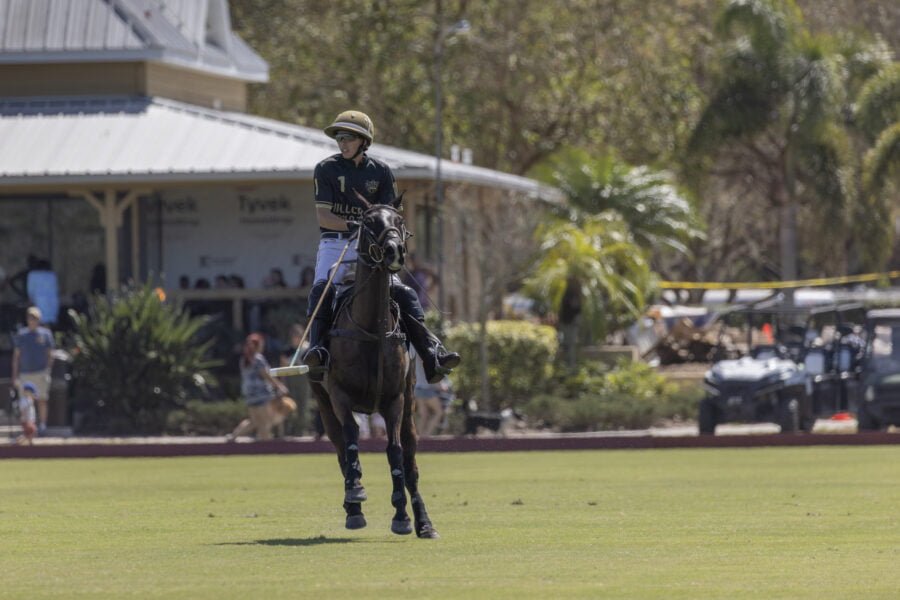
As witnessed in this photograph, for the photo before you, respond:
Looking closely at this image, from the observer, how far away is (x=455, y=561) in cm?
1014

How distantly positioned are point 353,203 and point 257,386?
13209mm

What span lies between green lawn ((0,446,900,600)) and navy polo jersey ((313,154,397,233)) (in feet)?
7.00

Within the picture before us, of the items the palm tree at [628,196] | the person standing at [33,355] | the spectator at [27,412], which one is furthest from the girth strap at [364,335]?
the palm tree at [628,196]

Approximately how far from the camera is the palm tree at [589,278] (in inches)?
1335

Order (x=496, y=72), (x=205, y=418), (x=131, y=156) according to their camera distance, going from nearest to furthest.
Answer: (x=205, y=418), (x=131, y=156), (x=496, y=72)

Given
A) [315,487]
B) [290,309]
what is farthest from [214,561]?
[290,309]

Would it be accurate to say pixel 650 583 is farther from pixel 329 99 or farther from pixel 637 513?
pixel 329 99

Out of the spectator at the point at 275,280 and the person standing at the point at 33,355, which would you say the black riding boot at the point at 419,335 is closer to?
the person standing at the point at 33,355

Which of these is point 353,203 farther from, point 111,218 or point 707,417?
point 111,218

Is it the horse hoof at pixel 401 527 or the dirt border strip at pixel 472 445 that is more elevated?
the dirt border strip at pixel 472 445

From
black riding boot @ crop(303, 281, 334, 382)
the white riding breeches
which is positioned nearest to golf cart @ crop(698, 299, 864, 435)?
the white riding breeches

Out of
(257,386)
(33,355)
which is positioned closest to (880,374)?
(257,386)

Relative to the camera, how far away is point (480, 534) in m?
11.9

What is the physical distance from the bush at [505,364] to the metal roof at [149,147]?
2.92m
